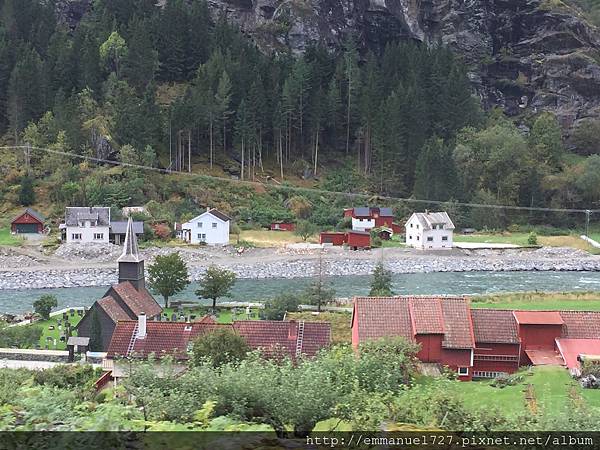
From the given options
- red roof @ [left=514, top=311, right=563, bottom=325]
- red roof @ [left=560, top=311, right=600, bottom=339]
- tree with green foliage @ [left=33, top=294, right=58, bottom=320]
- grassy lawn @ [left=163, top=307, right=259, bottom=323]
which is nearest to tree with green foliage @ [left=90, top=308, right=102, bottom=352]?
grassy lawn @ [left=163, top=307, right=259, bottom=323]

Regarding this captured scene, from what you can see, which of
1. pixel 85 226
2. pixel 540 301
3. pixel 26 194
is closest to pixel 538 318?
pixel 540 301

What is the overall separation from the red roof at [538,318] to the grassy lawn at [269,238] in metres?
28.6

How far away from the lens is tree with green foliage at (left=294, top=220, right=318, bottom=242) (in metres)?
49.7

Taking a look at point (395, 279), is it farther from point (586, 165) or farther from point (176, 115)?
point (586, 165)

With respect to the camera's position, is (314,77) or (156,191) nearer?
(156,191)

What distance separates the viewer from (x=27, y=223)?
4572 cm

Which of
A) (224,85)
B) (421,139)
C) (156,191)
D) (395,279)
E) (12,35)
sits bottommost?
(395,279)

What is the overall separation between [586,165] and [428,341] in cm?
4871

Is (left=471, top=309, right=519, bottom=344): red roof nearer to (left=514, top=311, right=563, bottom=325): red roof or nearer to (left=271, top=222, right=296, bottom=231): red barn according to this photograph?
(left=514, top=311, right=563, bottom=325): red roof

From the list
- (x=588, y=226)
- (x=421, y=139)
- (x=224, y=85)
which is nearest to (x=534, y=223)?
(x=588, y=226)

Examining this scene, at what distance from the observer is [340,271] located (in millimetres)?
42500

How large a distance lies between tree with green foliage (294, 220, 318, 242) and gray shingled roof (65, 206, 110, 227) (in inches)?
514

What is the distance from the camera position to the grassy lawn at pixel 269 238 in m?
47.6

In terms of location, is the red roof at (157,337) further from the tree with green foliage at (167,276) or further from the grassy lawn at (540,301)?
the grassy lawn at (540,301)
